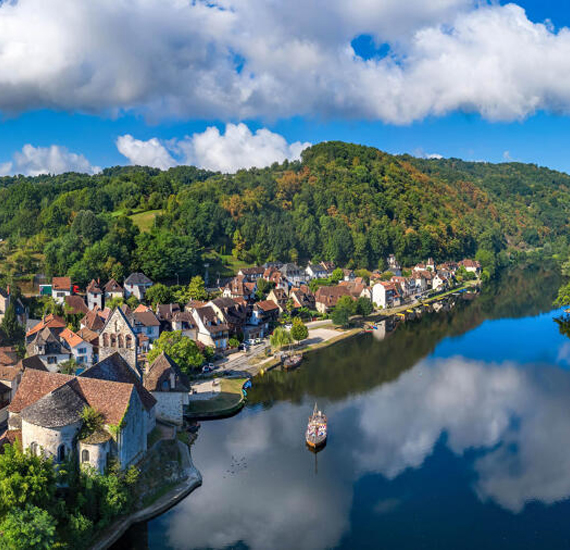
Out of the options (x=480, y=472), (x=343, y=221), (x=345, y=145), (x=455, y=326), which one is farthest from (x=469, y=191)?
(x=480, y=472)

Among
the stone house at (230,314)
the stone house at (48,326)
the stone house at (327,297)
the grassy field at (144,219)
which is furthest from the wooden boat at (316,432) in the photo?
the grassy field at (144,219)

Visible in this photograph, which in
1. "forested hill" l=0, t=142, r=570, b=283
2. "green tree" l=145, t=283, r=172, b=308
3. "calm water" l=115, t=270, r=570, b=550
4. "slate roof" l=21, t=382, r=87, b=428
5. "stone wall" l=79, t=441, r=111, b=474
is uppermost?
"forested hill" l=0, t=142, r=570, b=283

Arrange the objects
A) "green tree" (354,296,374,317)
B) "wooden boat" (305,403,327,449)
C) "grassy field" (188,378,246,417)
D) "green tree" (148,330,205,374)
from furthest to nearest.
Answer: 1. "green tree" (354,296,374,317)
2. "green tree" (148,330,205,374)
3. "grassy field" (188,378,246,417)
4. "wooden boat" (305,403,327,449)

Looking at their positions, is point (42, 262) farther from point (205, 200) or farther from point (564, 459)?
point (564, 459)

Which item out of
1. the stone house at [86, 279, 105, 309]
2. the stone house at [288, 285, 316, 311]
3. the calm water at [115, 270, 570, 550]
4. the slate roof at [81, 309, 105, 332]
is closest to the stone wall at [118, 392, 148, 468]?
the calm water at [115, 270, 570, 550]

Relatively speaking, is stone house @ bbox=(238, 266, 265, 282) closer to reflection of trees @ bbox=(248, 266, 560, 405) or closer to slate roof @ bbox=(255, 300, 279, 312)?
slate roof @ bbox=(255, 300, 279, 312)

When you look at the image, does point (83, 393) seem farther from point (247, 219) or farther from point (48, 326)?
point (247, 219)

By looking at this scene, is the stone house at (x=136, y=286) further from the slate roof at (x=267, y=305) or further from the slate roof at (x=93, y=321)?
the slate roof at (x=267, y=305)
